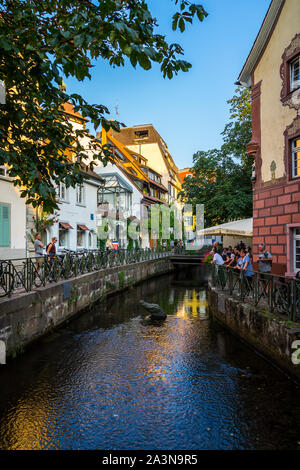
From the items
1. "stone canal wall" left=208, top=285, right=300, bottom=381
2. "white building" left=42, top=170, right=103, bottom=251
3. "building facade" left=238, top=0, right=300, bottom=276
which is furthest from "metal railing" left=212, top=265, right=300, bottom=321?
"white building" left=42, top=170, right=103, bottom=251

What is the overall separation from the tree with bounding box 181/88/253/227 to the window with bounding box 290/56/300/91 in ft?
34.3

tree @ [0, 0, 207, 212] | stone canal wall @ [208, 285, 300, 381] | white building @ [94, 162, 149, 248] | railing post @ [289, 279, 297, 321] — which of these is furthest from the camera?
white building @ [94, 162, 149, 248]

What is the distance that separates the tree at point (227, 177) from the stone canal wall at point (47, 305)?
9484 millimetres

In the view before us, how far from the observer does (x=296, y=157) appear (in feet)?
35.9

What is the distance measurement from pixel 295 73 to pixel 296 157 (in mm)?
2791

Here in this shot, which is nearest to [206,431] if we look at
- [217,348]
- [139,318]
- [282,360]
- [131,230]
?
[282,360]

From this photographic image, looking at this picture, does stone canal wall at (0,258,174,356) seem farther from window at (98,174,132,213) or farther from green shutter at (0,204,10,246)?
window at (98,174,132,213)

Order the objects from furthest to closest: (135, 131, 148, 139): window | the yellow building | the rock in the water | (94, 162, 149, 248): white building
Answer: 1. (135, 131, 148, 139): window
2. the yellow building
3. (94, 162, 149, 248): white building
4. the rock in the water

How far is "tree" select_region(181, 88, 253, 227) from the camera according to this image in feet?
72.3

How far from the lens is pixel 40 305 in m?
8.73

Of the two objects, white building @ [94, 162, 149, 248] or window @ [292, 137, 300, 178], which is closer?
window @ [292, 137, 300, 178]

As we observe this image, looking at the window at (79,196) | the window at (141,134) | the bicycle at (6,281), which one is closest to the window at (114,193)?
the window at (79,196)

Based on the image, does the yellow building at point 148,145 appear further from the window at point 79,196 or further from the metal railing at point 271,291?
the metal railing at point 271,291

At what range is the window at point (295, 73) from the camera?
10852 millimetres
